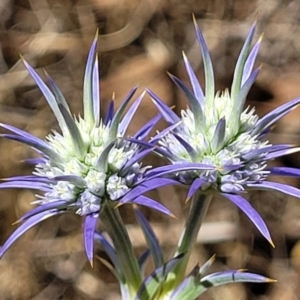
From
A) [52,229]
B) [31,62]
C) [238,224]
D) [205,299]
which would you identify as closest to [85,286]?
[52,229]

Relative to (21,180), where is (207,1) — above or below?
above

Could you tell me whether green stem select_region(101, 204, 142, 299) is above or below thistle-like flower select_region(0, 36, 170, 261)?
below

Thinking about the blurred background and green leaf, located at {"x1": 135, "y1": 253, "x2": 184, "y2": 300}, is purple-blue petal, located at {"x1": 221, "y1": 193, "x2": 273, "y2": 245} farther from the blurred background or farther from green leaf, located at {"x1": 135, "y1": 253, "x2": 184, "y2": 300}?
the blurred background

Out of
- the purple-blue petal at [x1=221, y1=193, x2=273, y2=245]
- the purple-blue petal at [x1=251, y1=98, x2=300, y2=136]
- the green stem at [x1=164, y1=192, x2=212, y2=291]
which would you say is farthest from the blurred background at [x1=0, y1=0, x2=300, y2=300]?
the purple-blue petal at [x1=221, y1=193, x2=273, y2=245]

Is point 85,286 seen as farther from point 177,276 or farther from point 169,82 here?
point 177,276

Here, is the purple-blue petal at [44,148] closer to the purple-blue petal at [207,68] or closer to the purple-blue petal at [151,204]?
the purple-blue petal at [151,204]

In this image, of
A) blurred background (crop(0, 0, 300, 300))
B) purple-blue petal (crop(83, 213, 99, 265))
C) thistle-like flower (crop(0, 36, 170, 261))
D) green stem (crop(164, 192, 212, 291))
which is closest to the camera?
purple-blue petal (crop(83, 213, 99, 265))
